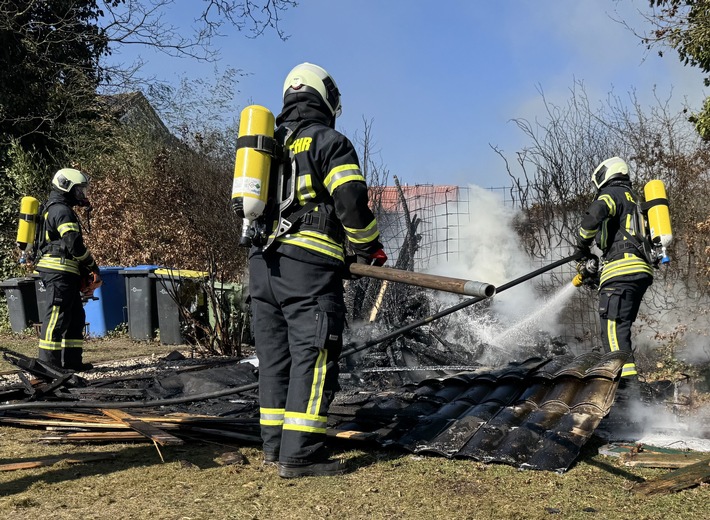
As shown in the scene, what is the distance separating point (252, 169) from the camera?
12.8 ft

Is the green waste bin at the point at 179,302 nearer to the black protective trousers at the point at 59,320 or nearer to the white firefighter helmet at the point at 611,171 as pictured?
the black protective trousers at the point at 59,320

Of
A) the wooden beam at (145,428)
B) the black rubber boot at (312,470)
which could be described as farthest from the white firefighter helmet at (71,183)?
the black rubber boot at (312,470)

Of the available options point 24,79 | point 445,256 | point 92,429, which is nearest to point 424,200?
point 445,256

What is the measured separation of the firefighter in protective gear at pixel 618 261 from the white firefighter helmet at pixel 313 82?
3109 mm

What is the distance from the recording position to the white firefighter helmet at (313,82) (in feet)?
13.6

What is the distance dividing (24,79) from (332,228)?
45.3 feet

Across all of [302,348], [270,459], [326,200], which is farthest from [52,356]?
[326,200]

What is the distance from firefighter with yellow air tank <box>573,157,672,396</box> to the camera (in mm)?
6227

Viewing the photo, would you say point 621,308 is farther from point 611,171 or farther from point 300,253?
point 300,253

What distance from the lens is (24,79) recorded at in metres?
15.3

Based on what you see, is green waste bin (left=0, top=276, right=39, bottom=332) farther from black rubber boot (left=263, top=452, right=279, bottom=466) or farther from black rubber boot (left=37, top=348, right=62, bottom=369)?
black rubber boot (left=263, top=452, right=279, bottom=466)

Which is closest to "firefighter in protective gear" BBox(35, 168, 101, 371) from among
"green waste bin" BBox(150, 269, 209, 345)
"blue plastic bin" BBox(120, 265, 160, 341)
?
"green waste bin" BBox(150, 269, 209, 345)

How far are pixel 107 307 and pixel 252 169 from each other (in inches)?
340

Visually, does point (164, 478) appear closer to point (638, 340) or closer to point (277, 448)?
point (277, 448)
